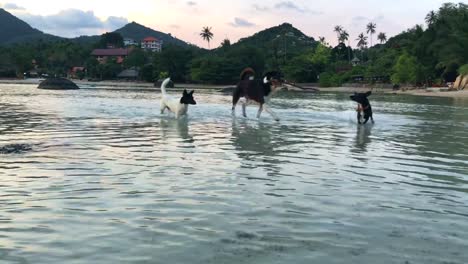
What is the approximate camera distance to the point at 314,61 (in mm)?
105000

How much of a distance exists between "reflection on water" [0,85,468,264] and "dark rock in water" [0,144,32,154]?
2.2 inches

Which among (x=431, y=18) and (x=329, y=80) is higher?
(x=431, y=18)

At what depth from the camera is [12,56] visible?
126 metres

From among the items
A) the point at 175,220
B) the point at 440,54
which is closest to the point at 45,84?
the point at 175,220

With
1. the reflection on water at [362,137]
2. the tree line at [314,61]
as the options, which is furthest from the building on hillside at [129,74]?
the reflection on water at [362,137]

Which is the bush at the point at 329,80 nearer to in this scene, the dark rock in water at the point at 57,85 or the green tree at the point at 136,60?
the green tree at the point at 136,60

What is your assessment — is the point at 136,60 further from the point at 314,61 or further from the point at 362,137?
the point at 362,137

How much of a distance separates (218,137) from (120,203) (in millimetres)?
6501

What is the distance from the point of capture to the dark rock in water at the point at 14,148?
934 centimetres

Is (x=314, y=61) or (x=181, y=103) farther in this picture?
(x=314, y=61)

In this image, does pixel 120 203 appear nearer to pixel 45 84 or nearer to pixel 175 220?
pixel 175 220

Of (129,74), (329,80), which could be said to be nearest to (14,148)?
(329,80)

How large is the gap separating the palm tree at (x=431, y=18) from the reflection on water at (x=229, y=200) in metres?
86.4

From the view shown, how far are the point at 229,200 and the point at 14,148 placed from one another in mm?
5524
